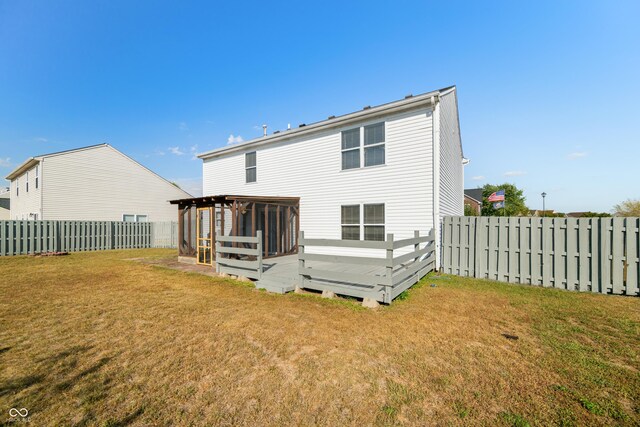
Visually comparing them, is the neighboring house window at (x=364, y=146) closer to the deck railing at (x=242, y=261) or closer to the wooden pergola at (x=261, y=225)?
the wooden pergola at (x=261, y=225)

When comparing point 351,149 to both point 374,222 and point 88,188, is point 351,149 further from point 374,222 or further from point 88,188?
point 88,188

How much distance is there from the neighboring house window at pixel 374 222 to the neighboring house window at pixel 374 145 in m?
1.75

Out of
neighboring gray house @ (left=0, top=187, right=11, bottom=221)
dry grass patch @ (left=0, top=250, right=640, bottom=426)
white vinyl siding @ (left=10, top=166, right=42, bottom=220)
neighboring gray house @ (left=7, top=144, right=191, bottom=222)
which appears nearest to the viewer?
dry grass patch @ (left=0, top=250, right=640, bottom=426)

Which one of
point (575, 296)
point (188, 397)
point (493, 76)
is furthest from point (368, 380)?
point (493, 76)

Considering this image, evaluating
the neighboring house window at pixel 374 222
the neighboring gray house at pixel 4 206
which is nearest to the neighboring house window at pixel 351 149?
the neighboring house window at pixel 374 222

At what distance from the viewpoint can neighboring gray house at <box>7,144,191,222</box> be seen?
1919 cm

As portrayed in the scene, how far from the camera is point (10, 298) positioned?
661 cm

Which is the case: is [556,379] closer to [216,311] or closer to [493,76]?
[216,311]

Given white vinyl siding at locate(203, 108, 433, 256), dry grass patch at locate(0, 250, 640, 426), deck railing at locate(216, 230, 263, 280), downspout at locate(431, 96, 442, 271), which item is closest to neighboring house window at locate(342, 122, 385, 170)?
white vinyl siding at locate(203, 108, 433, 256)

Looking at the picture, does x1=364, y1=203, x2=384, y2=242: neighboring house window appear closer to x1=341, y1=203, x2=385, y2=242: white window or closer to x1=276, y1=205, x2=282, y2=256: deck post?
x1=341, y1=203, x2=385, y2=242: white window

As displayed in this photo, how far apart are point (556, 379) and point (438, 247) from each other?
6583mm

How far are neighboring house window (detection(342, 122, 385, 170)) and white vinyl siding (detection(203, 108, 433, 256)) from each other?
0.19m

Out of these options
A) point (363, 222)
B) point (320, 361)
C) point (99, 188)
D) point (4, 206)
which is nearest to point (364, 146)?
point (363, 222)

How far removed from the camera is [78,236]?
58.0ft
